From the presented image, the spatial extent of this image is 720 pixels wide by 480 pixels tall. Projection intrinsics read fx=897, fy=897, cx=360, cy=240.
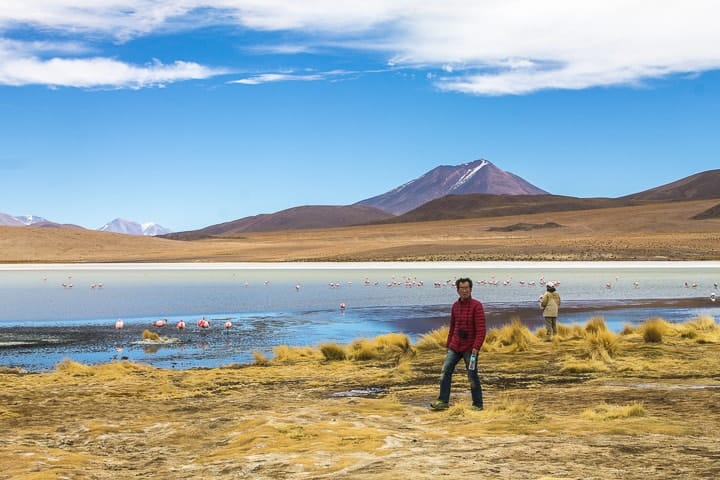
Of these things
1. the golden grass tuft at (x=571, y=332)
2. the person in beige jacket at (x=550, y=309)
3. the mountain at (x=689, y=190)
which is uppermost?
the mountain at (x=689, y=190)

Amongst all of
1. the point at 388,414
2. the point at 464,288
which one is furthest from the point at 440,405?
the point at 464,288

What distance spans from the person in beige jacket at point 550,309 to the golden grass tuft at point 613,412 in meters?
7.38

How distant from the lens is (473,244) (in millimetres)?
70438

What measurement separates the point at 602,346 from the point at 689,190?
187 meters

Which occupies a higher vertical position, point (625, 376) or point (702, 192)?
point (702, 192)

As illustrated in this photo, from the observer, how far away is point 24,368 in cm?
1420

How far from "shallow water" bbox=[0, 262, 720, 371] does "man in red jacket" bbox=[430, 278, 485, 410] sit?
611cm

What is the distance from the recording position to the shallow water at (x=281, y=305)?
1714 centimetres

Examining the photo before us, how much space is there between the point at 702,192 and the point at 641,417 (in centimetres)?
18996

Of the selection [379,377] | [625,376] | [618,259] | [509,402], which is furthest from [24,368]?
[618,259]

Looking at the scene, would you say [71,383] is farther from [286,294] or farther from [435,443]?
[286,294]

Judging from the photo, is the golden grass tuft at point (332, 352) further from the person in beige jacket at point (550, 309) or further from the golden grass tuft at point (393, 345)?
the person in beige jacket at point (550, 309)

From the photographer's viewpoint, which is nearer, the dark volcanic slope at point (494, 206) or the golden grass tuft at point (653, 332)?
the golden grass tuft at point (653, 332)

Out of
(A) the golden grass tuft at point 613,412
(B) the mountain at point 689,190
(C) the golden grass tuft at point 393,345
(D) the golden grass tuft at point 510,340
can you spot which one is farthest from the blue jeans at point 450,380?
(B) the mountain at point 689,190
